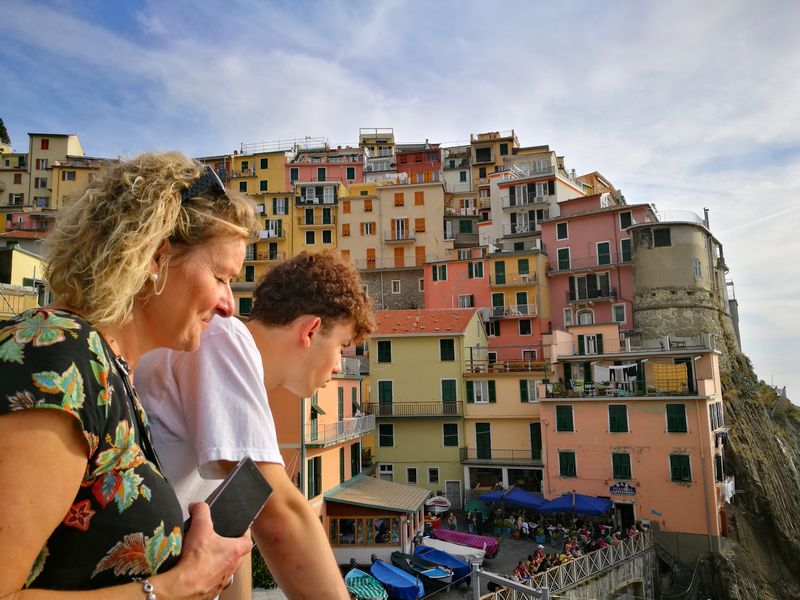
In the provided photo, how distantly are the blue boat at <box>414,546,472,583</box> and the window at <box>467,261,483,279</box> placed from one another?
2422 centimetres

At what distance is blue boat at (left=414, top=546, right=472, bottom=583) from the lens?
64.3ft

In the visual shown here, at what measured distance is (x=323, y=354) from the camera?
7.69ft

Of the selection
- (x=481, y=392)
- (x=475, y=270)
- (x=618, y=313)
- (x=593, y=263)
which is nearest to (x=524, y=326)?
(x=475, y=270)

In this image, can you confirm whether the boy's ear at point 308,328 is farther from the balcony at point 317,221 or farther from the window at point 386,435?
the balcony at point 317,221

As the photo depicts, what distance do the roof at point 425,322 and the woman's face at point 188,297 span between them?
3108 centimetres

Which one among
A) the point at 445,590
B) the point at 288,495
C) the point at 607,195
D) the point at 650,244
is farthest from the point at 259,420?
the point at 607,195

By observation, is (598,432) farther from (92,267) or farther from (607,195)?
(92,267)

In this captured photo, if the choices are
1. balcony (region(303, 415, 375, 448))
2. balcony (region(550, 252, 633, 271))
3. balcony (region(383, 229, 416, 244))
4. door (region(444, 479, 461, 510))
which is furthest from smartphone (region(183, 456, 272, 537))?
balcony (region(383, 229, 416, 244))

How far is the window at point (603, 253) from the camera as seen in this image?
40.6m

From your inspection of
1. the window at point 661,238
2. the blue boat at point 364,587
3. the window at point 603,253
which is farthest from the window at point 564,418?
the window at point 661,238

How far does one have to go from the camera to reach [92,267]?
1.37 m

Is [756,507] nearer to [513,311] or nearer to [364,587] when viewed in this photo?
[513,311]

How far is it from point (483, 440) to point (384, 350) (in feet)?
24.3

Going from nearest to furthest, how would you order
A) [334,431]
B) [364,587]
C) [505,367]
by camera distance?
[364,587] → [334,431] → [505,367]
